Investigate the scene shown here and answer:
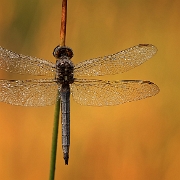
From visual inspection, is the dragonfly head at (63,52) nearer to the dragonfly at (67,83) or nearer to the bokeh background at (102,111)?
the dragonfly at (67,83)

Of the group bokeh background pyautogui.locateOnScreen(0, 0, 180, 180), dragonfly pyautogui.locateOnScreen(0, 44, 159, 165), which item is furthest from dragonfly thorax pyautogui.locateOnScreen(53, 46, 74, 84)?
bokeh background pyautogui.locateOnScreen(0, 0, 180, 180)

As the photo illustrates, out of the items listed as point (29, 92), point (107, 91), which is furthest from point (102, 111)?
point (29, 92)

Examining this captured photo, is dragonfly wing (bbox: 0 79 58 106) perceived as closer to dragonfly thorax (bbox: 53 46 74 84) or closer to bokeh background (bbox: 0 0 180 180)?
dragonfly thorax (bbox: 53 46 74 84)

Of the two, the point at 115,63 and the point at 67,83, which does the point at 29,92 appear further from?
the point at 115,63

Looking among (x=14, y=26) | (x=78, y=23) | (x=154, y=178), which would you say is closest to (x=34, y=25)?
(x=14, y=26)

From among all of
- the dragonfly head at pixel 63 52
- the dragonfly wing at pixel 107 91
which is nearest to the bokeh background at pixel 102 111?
the dragonfly wing at pixel 107 91
